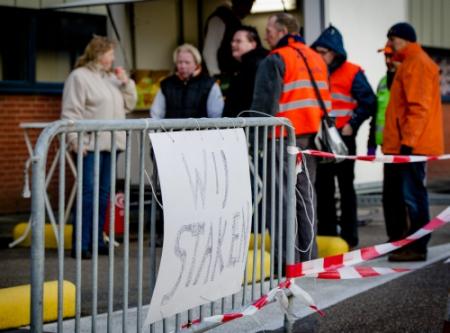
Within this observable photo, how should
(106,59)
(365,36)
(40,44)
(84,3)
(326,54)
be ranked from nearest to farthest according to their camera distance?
(106,59), (326,54), (84,3), (365,36), (40,44)

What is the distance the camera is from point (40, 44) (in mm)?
13023

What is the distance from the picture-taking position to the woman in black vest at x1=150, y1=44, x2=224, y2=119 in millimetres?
9695

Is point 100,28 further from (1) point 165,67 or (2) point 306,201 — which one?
(2) point 306,201

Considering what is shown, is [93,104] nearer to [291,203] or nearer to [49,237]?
[49,237]

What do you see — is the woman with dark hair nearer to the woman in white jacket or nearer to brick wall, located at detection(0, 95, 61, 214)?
the woman in white jacket

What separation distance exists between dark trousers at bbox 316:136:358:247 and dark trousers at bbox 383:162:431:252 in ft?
1.74

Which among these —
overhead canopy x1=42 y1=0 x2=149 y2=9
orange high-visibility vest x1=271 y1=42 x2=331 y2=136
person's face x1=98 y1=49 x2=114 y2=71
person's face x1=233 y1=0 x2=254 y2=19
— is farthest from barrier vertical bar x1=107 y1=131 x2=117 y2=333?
person's face x1=233 y1=0 x2=254 y2=19

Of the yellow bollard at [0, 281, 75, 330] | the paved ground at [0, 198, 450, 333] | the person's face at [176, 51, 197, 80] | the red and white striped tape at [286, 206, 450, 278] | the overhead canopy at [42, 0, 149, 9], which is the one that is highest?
the overhead canopy at [42, 0, 149, 9]

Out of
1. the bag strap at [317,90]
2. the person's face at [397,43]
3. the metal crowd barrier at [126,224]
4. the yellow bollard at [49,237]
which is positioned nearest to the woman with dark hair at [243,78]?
the bag strap at [317,90]

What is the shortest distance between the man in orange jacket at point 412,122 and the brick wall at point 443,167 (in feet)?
27.4

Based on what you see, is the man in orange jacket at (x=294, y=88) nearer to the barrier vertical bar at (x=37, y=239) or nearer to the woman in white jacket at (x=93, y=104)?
the woman in white jacket at (x=93, y=104)

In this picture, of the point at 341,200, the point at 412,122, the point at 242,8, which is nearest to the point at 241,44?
the point at 412,122

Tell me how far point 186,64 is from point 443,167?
30.8 ft

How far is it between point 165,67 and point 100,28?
64.4 inches
